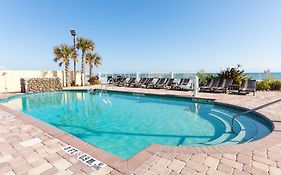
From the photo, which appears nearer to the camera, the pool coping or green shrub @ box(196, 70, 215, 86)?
the pool coping

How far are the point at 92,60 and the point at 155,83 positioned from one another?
9.80 meters

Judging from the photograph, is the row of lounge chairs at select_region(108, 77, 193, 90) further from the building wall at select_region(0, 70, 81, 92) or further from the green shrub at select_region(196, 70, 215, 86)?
the building wall at select_region(0, 70, 81, 92)

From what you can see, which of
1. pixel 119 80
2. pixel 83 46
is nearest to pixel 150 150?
pixel 119 80

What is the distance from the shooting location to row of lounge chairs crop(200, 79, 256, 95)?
927 cm

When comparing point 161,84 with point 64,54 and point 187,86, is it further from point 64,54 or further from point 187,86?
point 64,54

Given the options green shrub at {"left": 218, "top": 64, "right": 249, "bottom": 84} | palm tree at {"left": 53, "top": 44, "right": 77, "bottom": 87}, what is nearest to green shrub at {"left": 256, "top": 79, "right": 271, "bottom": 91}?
green shrub at {"left": 218, "top": 64, "right": 249, "bottom": 84}

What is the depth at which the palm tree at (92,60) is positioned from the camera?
1936cm

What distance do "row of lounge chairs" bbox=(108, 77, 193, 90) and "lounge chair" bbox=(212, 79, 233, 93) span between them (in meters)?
1.95

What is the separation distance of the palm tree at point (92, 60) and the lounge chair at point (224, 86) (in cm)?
1451

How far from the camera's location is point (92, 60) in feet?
64.6

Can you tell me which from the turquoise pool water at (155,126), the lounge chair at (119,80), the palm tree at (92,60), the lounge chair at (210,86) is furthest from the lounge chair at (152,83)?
the palm tree at (92,60)

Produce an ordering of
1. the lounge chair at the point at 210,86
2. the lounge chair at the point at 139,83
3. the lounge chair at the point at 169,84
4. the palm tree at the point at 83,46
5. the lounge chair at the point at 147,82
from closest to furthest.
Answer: the lounge chair at the point at 210,86 → the lounge chair at the point at 169,84 → the lounge chair at the point at 147,82 → the lounge chair at the point at 139,83 → the palm tree at the point at 83,46

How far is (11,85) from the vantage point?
1428cm

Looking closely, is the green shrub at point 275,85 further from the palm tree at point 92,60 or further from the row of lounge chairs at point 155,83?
the palm tree at point 92,60
